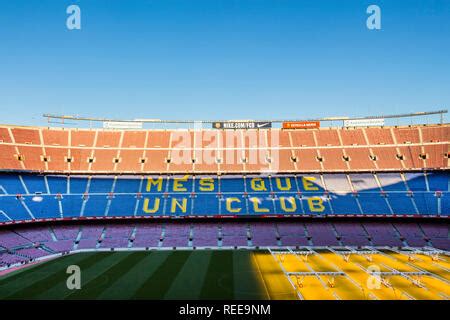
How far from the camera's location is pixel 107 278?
3075 centimetres

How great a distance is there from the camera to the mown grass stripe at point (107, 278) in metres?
25.9

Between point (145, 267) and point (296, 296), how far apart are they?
19.3m

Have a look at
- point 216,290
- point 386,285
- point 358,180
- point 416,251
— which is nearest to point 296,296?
point 216,290

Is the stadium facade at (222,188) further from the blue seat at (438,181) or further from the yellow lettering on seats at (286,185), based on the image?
the yellow lettering on seats at (286,185)

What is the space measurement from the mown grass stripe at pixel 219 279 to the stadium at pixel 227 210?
227 mm

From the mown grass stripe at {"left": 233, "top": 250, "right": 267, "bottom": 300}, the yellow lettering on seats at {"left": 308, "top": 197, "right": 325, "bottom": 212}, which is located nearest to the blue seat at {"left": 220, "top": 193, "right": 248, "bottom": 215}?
the mown grass stripe at {"left": 233, "top": 250, "right": 267, "bottom": 300}

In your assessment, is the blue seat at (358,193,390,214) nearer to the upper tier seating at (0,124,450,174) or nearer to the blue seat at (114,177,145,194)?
the upper tier seating at (0,124,450,174)

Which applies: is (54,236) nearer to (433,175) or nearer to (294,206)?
(294,206)

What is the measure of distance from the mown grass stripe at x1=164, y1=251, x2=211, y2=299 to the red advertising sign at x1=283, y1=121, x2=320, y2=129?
124 ft

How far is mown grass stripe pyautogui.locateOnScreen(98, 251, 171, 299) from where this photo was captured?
25.8 m

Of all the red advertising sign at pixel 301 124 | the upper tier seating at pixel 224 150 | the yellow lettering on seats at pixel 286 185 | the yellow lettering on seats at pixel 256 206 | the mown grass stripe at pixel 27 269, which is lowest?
the mown grass stripe at pixel 27 269

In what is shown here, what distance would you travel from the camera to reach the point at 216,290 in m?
26.7

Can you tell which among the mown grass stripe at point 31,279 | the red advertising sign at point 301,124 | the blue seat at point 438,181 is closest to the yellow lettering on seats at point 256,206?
the red advertising sign at point 301,124

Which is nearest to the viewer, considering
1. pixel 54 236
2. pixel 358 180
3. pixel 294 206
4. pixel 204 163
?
pixel 54 236
